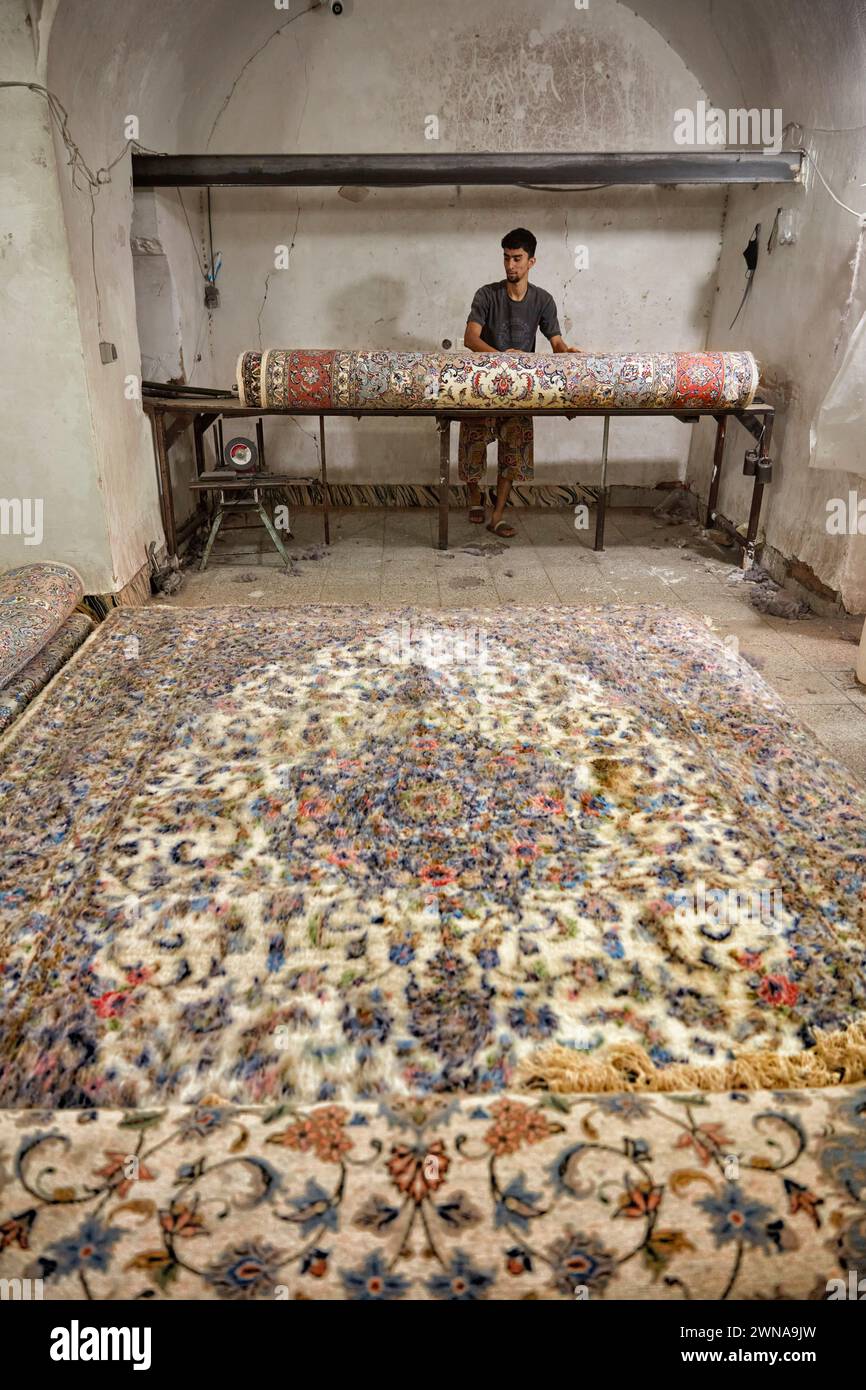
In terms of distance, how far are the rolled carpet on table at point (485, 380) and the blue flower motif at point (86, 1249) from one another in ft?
15.8

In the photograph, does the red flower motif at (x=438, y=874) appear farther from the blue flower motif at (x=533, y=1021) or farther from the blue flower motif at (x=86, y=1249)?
the blue flower motif at (x=86, y=1249)

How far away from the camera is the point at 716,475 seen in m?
6.27

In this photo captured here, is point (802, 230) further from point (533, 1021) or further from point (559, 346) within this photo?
point (533, 1021)

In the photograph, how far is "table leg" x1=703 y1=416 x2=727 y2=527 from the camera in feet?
19.8

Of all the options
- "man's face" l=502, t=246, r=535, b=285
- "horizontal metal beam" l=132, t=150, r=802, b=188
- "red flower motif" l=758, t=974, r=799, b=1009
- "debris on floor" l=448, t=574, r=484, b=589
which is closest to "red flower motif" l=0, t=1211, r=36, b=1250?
"red flower motif" l=758, t=974, r=799, b=1009

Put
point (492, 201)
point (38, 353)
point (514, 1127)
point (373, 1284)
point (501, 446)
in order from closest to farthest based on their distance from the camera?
point (373, 1284) → point (514, 1127) → point (38, 353) → point (501, 446) → point (492, 201)

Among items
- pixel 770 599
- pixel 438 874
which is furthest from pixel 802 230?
pixel 438 874

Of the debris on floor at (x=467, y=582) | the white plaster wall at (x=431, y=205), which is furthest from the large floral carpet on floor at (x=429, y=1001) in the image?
the white plaster wall at (x=431, y=205)

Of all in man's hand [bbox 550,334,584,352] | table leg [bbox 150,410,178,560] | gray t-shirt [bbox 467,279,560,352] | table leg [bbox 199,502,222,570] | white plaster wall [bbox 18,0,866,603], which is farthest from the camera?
gray t-shirt [bbox 467,279,560,352]

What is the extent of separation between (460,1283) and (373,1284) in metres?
0.11

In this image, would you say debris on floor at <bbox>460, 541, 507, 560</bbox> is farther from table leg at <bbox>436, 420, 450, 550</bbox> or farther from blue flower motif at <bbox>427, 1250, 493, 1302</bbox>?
blue flower motif at <bbox>427, 1250, 493, 1302</bbox>

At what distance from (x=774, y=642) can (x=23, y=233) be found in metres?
3.76

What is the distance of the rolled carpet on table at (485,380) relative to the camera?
17.7 ft

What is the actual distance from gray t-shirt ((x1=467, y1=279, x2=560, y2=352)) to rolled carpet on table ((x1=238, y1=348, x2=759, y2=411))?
660mm
